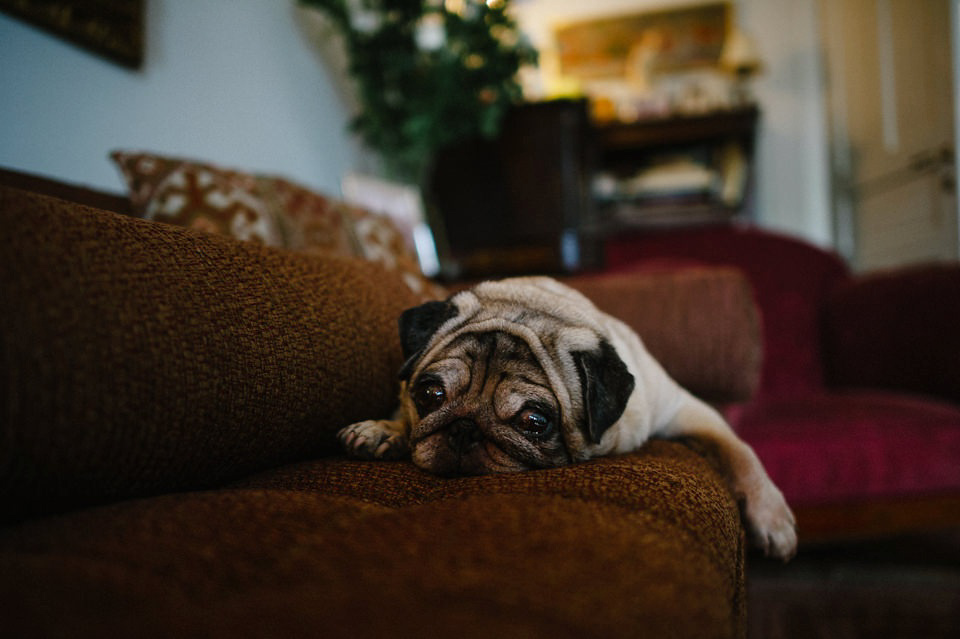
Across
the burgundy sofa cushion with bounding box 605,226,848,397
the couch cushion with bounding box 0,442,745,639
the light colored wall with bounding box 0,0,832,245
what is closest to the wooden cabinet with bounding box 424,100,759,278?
the burgundy sofa cushion with bounding box 605,226,848,397

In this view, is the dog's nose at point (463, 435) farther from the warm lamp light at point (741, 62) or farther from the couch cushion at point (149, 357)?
the warm lamp light at point (741, 62)

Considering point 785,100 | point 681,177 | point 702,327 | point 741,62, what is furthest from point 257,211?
point 785,100

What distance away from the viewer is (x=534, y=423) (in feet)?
3.71

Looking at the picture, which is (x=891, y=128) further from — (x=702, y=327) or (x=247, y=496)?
(x=247, y=496)

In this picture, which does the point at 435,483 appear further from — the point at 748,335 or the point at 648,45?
the point at 648,45

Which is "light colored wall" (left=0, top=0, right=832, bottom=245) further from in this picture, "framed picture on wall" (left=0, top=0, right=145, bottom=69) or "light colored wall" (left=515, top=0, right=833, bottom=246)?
→ "light colored wall" (left=515, top=0, right=833, bottom=246)

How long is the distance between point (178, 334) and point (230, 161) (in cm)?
192

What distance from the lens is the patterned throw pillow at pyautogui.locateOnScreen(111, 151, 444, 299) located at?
5.12 feet

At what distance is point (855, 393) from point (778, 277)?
810 millimetres

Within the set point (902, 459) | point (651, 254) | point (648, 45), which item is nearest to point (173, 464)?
point (902, 459)

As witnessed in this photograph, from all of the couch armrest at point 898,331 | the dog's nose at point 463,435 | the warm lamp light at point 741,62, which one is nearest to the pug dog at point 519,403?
the dog's nose at point 463,435

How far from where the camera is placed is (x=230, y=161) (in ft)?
8.13

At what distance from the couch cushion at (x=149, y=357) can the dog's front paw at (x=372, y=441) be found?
0.13 feet

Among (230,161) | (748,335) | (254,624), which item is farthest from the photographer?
(230,161)
